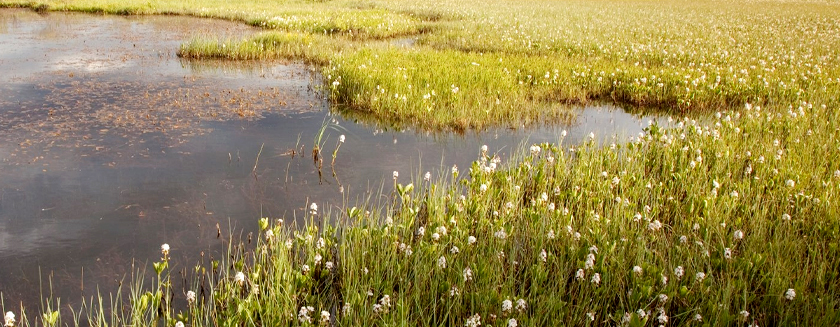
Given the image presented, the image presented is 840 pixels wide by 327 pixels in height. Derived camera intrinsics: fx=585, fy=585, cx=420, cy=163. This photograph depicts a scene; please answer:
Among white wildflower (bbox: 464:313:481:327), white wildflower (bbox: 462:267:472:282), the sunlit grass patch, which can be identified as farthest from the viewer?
the sunlit grass patch

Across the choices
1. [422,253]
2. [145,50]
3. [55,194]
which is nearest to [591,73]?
[422,253]

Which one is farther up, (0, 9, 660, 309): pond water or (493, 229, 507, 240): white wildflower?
(493, 229, 507, 240): white wildflower

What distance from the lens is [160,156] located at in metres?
8.23

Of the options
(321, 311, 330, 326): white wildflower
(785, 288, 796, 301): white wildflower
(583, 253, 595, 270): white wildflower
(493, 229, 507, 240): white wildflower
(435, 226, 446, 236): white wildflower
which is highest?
(785, 288, 796, 301): white wildflower

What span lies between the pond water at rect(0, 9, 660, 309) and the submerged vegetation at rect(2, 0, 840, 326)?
62 cm

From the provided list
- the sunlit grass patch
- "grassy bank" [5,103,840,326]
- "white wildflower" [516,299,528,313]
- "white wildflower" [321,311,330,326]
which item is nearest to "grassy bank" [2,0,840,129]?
the sunlit grass patch

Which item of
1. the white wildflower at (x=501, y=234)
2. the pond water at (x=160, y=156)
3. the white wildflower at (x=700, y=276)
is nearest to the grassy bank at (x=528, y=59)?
the pond water at (x=160, y=156)

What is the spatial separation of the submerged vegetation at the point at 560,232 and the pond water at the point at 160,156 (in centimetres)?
62

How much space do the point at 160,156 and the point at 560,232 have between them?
5.71 m

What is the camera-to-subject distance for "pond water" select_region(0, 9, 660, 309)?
18.6 ft

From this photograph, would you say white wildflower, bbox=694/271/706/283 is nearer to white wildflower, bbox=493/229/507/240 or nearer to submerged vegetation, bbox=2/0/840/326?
submerged vegetation, bbox=2/0/840/326

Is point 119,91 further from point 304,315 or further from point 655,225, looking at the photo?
point 655,225

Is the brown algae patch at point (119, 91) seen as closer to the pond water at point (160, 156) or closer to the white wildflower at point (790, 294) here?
the pond water at point (160, 156)

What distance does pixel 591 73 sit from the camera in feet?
47.8
